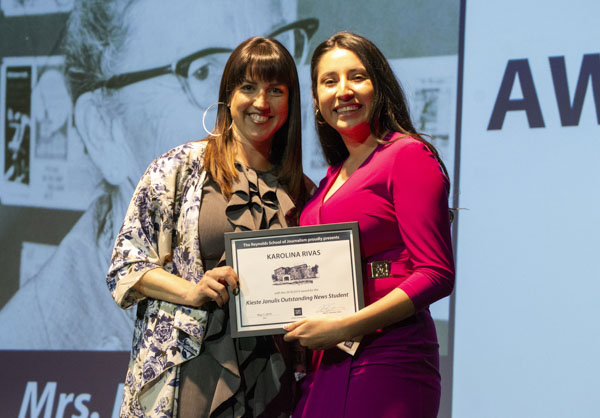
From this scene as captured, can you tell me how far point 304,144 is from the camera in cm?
306

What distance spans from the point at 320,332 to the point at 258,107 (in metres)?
0.71

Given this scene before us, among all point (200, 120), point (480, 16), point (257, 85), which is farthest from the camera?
point (200, 120)

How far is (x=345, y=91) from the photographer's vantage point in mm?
1782

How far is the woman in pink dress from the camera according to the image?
1.58 metres

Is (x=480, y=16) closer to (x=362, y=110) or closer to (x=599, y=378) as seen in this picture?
(x=362, y=110)

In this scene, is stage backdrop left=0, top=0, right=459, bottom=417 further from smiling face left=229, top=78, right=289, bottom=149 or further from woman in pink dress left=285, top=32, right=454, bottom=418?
woman in pink dress left=285, top=32, right=454, bottom=418

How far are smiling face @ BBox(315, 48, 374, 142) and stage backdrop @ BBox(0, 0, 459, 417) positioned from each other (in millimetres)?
1202

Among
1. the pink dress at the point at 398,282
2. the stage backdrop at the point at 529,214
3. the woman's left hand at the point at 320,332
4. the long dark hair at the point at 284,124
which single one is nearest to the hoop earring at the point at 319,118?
the long dark hair at the point at 284,124

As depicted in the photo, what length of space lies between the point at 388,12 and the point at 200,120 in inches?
39.1

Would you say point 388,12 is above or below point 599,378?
above

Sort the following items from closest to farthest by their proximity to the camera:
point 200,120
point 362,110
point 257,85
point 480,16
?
1. point 362,110
2. point 257,85
3. point 480,16
4. point 200,120

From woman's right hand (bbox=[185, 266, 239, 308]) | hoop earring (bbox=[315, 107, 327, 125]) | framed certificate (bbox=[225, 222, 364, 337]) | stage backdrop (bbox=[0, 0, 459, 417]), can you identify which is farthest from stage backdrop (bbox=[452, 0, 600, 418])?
woman's right hand (bbox=[185, 266, 239, 308])

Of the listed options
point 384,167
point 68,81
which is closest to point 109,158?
point 68,81

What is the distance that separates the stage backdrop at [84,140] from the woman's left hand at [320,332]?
60.6 inches
